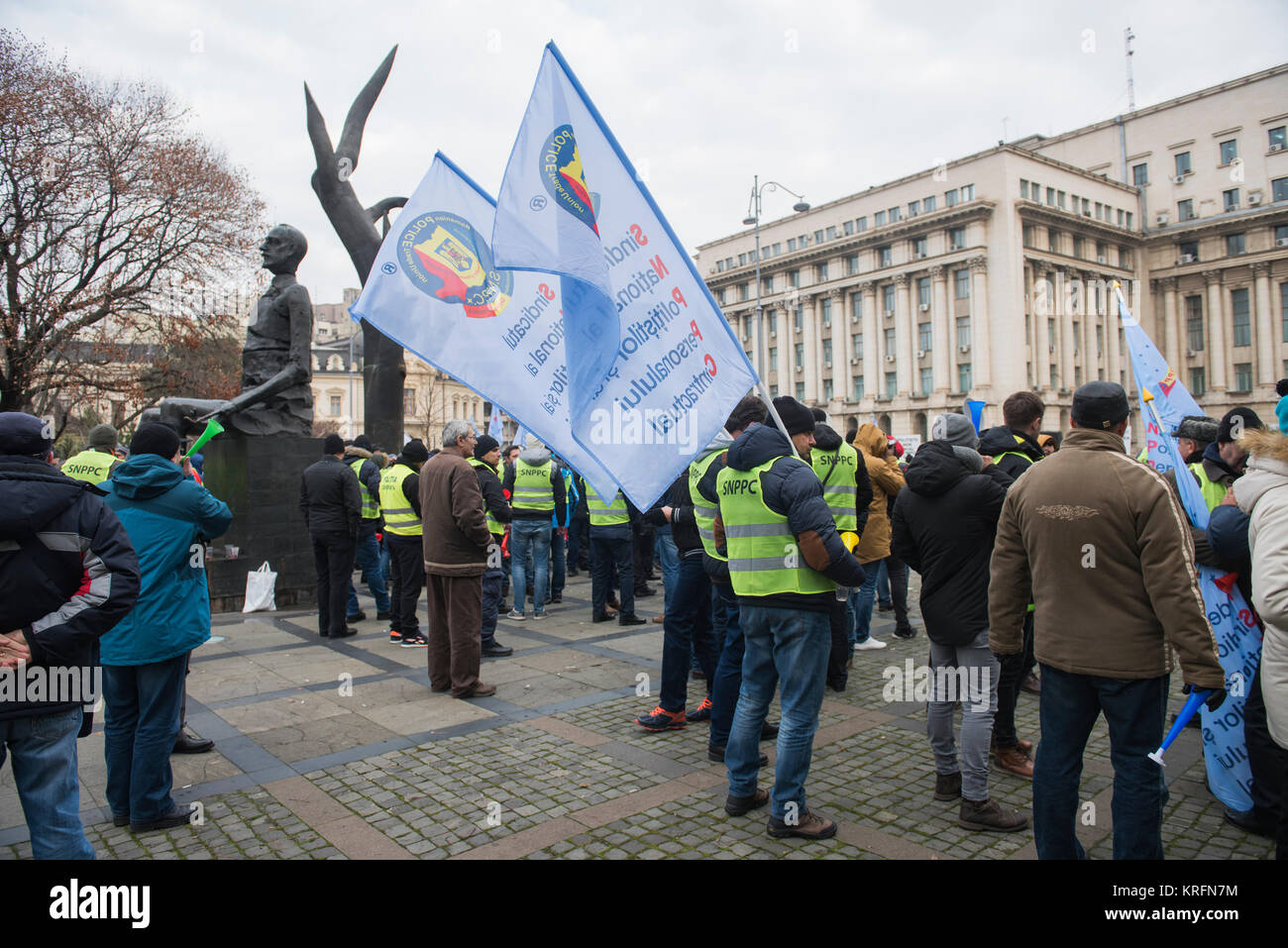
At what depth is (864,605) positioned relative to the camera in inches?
324

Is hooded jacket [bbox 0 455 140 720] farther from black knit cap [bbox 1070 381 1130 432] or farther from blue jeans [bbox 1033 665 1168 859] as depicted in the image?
black knit cap [bbox 1070 381 1130 432]

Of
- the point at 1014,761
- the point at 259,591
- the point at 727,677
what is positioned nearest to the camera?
the point at 1014,761

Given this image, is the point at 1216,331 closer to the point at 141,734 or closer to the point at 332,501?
the point at 332,501

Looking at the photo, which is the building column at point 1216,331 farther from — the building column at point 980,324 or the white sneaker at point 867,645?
the white sneaker at point 867,645

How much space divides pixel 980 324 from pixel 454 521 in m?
61.3

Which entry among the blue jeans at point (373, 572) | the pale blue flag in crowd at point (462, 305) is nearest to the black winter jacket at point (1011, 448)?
the pale blue flag in crowd at point (462, 305)

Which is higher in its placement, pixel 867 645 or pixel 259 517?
pixel 259 517

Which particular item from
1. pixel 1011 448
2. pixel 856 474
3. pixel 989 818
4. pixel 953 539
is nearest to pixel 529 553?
pixel 856 474

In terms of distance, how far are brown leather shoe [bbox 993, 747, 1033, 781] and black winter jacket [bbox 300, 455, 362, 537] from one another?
672 cm

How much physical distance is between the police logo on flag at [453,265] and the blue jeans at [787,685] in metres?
2.76

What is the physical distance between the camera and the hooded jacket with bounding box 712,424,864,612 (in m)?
3.88

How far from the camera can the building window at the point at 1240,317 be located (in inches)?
2498

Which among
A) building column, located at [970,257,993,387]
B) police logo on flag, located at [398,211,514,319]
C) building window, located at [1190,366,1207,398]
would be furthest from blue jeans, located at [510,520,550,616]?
building window, located at [1190,366,1207,398]

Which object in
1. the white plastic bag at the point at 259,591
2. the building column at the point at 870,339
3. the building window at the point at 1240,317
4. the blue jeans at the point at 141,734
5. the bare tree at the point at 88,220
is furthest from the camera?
the building column at the point at 870,339
